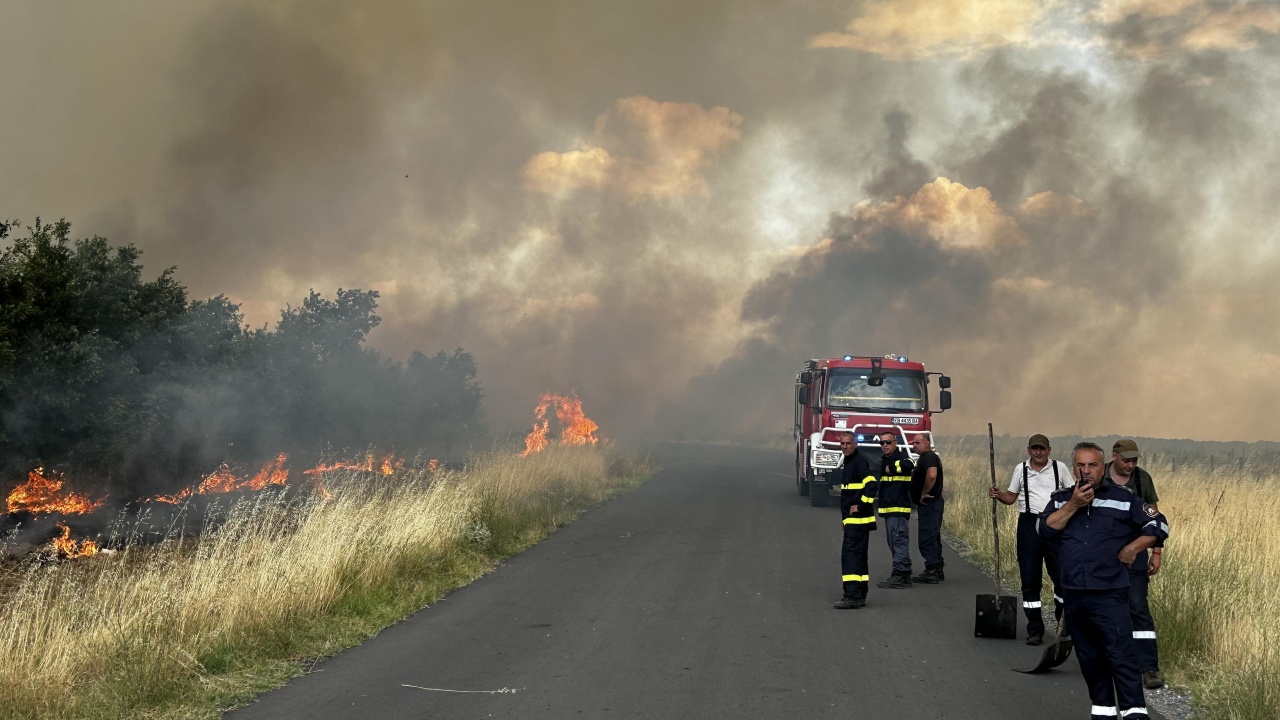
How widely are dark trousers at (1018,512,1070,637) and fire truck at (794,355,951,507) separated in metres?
12.5

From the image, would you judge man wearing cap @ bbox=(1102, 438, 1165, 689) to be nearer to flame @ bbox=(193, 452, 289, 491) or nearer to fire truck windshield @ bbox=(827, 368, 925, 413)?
fire truck windshield @ bbox=(827, 368, 925, 413)

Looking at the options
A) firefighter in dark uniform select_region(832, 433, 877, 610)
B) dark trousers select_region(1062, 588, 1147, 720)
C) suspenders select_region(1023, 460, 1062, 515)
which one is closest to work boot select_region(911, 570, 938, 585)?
firefighter in dark uniform select_region(832, 433, 877, 610)

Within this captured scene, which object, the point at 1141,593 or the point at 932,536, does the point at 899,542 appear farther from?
the point at 1141,593

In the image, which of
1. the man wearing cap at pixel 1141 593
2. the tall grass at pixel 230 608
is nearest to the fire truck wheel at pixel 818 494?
the tall grass at pixel 230 608

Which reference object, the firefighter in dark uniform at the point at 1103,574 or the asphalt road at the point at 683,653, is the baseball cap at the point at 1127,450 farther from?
the asphalt road at the point at 683,653

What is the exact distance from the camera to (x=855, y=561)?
1036cm

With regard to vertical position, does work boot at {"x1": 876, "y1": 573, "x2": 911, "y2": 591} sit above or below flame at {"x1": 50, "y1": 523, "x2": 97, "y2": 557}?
above

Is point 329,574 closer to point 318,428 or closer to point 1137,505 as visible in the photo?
point 1137,505

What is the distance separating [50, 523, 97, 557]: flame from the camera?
16172 millimetres

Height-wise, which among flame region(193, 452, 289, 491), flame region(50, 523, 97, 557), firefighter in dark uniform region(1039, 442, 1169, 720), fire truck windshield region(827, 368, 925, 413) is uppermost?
fire truck windshield region(827, 368, 925, 413)

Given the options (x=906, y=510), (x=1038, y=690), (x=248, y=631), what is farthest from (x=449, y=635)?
(x=906, y=510)

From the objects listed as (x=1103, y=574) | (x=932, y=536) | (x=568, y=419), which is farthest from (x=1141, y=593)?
(x=568, y=419)

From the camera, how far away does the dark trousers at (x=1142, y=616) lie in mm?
7238

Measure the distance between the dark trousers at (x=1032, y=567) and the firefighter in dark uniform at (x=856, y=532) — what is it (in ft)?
5.45
